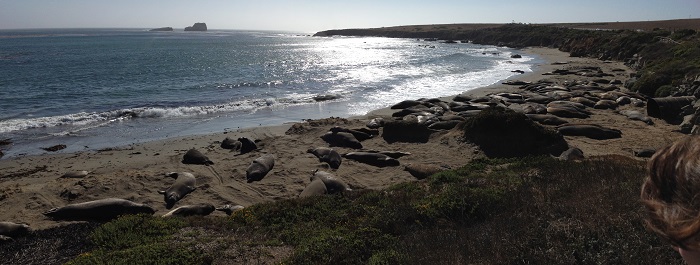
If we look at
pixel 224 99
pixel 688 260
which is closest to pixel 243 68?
pixel 224 99

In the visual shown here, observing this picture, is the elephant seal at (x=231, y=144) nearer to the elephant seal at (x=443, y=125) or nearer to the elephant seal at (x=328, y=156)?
the elephant seal at (x=328, y=156)

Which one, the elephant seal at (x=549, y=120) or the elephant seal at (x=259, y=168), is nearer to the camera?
the elephant seal at (x=259, y=168)

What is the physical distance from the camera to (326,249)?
6.11 m

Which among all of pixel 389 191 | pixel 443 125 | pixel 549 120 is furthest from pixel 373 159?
pixel 549 120

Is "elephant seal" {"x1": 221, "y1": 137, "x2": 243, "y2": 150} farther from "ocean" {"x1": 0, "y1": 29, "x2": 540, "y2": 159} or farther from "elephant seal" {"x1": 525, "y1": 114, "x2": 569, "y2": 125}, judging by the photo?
"elephant seal" {"x1": 525, "y1": 114, "x2": 569, "y2": 125}

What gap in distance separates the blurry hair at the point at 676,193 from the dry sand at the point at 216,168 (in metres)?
8.72

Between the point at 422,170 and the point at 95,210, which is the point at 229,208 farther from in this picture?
the point at 422,170

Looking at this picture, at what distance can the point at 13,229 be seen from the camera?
27.0ft

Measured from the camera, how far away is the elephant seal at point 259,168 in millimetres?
11789

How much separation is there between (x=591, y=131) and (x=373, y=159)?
743cm

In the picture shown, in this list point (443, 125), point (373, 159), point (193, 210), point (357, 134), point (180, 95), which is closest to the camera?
point (193, 210)

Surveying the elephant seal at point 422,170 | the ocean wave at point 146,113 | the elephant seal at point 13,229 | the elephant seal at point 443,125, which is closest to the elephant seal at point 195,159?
the elephant seal at point 13,229

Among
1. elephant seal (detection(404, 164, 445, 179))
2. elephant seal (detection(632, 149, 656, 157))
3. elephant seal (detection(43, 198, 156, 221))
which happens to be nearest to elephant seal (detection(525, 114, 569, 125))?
elephant seal (detection(632, 149, 656, 157))

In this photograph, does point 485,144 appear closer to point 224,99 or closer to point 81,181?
point 81,181
